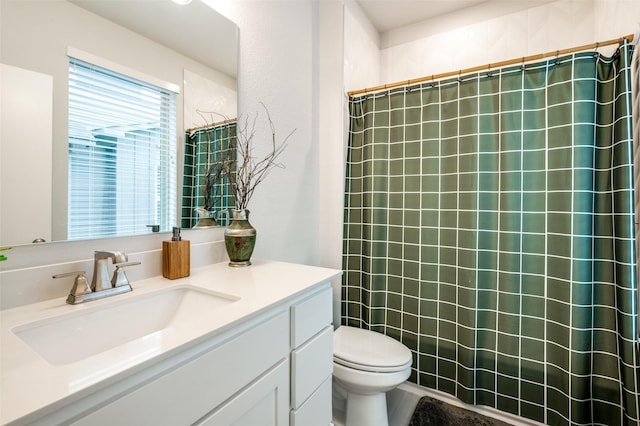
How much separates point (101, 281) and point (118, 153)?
0.39 m

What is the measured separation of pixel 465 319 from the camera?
1534 millimetres

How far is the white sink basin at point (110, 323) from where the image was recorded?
0.66 metres

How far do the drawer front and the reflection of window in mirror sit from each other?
0.55m

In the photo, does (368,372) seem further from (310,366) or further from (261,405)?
(261,405)

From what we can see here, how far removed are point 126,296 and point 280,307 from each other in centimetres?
44

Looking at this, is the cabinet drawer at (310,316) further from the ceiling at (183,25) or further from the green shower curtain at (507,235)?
the ceiling at (183,25)

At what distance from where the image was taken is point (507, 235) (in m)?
1.46

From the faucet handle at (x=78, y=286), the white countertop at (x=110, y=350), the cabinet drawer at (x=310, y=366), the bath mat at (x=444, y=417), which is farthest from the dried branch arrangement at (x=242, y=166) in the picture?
the bath mat at (x=444, y=417)

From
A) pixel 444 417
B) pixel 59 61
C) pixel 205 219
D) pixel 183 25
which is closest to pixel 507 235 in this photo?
pixel 444 417

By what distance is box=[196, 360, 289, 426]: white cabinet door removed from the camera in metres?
0.68

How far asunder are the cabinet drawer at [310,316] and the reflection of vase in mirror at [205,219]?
0.55 metres

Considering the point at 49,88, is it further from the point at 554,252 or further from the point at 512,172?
the point at 554,252

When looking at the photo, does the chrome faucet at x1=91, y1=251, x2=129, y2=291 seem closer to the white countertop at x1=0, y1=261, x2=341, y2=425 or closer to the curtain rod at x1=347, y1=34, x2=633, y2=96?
the white countertop at x1=0, y1=261, x2=341, y2=425

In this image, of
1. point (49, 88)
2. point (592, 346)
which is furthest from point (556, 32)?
point (49, 88)
